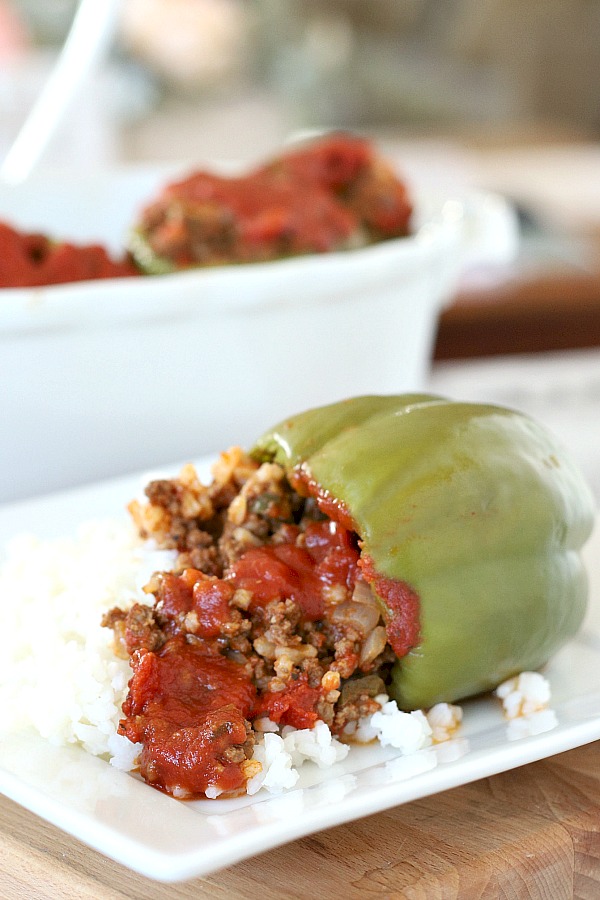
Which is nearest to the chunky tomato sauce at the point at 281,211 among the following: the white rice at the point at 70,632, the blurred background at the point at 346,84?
the white rice at the point at 70,632

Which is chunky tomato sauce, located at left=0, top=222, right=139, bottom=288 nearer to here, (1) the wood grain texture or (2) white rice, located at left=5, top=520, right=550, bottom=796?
(2) white rice, located at left=5, top=520, right=550, bottom=796

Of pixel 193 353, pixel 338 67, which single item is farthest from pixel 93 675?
pixel 338 67

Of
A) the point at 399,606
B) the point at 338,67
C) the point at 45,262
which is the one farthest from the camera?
the point at 338,67

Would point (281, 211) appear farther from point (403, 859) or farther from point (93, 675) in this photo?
point (403, 859)

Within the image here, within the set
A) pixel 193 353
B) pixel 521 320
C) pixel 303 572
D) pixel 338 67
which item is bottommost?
pixel 338 67

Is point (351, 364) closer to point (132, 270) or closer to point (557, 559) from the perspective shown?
point (132, 270)

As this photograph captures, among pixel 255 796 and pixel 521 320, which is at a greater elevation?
pixel 255 796

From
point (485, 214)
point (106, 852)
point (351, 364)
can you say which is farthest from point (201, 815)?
point (485, 214)
